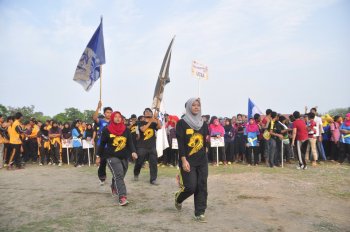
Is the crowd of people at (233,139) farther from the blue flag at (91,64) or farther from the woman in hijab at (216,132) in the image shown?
the blue flag at (91,64)

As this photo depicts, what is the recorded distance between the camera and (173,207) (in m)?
6.33

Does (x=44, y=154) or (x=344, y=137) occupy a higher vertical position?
(x=344, y=137)

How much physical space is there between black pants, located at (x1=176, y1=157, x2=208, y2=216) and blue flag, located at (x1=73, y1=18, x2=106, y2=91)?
6450 millimetres

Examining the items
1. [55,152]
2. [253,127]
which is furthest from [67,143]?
[253,127]

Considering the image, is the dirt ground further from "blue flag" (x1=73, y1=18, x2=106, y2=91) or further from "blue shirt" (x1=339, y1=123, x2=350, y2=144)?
"blue flag" (x1=73, y1=18, x2=106, y2=91)

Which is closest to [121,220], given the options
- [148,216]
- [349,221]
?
[148,216]

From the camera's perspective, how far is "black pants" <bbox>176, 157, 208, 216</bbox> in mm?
5426

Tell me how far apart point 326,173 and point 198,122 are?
6.44 meters

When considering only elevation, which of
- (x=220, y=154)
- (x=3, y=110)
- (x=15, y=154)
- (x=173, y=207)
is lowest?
(x=173, y=207)

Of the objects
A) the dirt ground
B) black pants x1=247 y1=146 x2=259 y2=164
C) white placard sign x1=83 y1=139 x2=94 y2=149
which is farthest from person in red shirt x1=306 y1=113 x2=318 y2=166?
white placard sign x1=83 y1=139 x2=94 y2=149

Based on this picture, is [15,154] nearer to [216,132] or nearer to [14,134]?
[14,134]

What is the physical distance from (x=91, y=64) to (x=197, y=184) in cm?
701

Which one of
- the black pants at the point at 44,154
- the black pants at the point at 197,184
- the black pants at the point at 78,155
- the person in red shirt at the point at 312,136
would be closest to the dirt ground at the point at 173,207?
the black pants at the point at 197,184

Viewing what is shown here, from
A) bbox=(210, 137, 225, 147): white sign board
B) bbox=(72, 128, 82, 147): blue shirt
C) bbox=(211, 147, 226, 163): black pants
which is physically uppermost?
bbox=(72, 128, 82, 147): blue shirt
